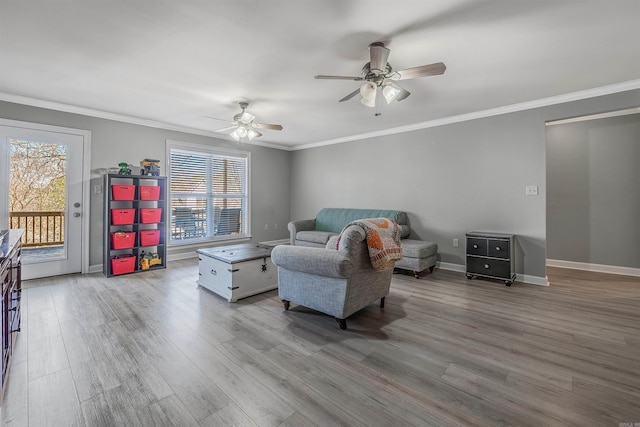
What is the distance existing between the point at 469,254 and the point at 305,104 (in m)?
3.24

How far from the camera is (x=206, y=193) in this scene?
19.4 feet

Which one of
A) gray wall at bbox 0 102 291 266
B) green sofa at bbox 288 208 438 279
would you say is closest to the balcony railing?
gray wall at bbox 0 102 291 266

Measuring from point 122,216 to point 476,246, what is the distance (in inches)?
209

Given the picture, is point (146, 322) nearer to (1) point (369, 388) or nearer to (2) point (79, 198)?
(1) point (369, 388)

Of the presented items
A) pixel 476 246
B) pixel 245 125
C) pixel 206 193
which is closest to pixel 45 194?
pixel 206 193

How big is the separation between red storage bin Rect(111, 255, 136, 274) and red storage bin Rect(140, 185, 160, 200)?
0.95 m

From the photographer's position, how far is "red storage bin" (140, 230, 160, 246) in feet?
14.8

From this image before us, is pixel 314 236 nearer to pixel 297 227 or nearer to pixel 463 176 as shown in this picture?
pixel 297 227

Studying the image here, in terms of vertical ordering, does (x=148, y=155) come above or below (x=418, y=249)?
above

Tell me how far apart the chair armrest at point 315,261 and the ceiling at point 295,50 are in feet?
5.98

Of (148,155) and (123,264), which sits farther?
(148,155)

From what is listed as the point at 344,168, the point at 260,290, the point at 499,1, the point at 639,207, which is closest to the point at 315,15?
the point at 499,1

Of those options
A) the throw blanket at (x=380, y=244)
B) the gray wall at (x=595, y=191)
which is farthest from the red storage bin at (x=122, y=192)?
the gray wall at (x=595, y=191)

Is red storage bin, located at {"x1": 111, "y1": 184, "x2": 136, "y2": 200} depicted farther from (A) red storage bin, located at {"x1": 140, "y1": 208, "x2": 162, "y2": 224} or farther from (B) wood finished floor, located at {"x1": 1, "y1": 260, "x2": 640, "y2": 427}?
(B) wood finished floor, located at {"x1": 1, "y1": 260, "x2": 640, "y2": 427}
